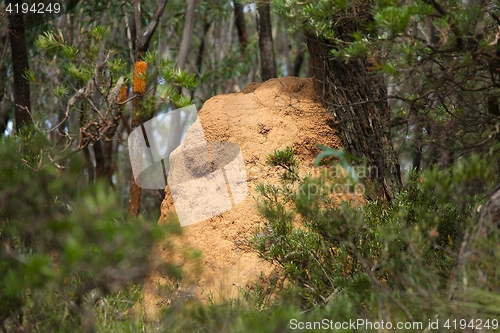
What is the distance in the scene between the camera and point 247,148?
16.7ft

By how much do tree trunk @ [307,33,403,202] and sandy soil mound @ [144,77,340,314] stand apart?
138 millimetres

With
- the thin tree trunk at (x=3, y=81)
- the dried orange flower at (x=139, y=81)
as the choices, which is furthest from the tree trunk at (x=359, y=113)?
the thin tree trunk at (x=3, y=81)

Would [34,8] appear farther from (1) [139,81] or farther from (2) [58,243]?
(2) [58,243]

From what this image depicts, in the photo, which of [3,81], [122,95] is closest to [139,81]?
[122,95]

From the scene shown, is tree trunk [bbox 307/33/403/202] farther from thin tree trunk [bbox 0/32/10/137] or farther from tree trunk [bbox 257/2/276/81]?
thin tree trunk [bbox 0/32/10/137]

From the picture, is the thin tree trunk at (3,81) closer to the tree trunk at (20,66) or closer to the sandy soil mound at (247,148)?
the tree trunk at (20,66)

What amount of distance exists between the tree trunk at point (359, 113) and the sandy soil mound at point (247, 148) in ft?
0.45

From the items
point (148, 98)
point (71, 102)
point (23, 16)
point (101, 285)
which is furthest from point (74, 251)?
point (23, 16)

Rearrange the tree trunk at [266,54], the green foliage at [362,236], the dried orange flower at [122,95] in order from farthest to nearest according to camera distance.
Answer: the tree trunk at [266,54], the dried orange flower at [122,95], the green foliage at [362,236]

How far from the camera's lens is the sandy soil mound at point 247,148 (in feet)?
15.4

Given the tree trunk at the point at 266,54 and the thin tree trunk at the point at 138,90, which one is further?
the tree trunk at the point at 266,54

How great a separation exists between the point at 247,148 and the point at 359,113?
0.95 m

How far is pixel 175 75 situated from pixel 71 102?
121cm

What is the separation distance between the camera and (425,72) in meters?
4.14
